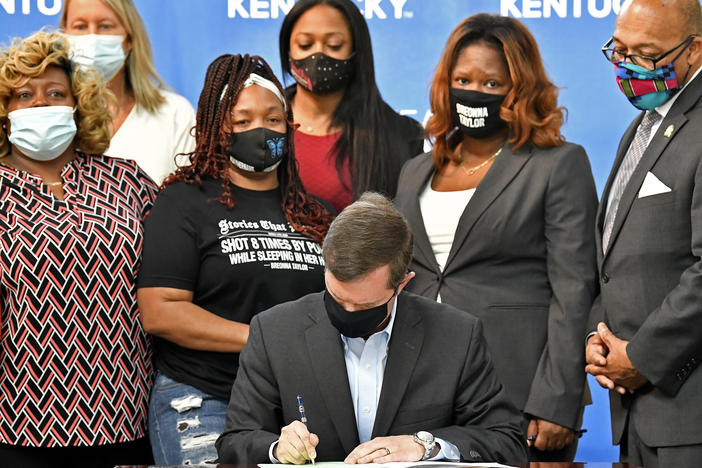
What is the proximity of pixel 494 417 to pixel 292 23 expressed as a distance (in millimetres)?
1936

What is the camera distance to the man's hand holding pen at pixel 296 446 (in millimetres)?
2496

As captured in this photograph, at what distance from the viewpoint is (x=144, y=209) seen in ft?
11.7

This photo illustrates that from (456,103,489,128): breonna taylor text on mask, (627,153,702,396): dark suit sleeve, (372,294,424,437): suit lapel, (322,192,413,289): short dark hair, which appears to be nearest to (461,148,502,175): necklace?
(456,103,489,128): breonna taylor text on mask

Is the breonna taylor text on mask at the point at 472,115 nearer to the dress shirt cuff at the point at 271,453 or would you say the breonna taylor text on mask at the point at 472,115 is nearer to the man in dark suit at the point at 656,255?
the man in dark suit at the point at 656,255

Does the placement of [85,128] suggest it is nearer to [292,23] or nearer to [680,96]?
[292,23]

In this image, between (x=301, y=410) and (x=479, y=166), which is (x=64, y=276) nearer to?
(x=301, y=410)

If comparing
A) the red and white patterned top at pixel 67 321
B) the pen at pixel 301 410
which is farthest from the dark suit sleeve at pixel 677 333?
the red and white patterned top at pixel 67 321

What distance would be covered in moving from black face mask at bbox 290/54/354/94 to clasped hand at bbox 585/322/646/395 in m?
1.39

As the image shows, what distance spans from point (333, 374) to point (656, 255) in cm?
108

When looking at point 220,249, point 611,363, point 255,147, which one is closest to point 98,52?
point 255,147

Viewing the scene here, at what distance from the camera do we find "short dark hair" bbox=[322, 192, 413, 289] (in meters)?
2.59

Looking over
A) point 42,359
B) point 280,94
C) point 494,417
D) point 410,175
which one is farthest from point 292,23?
point 494,417

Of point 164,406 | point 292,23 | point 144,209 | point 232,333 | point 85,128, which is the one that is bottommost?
point 164,406

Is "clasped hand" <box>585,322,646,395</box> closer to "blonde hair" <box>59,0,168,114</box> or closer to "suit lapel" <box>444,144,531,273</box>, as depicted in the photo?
"suit lapel" <box>444,144,531,273</box>
